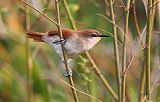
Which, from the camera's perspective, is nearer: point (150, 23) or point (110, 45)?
point (150, 23)

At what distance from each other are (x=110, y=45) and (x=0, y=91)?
3.02ft

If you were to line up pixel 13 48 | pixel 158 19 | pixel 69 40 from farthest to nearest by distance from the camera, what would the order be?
pixel 13 48 < pixel 69 40 < pixel 158 19

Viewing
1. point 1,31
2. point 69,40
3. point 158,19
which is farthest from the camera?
point 1,31

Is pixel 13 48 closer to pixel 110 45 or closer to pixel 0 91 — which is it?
pixel 0 91

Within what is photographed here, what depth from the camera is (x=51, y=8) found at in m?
3.99

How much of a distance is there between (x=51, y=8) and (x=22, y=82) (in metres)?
0.61

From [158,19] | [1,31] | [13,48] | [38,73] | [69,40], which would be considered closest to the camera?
[158,19]

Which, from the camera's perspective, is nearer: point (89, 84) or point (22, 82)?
point (89, 84)

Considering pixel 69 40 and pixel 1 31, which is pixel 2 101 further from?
pixel 69 40

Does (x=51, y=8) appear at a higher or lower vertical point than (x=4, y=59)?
higher

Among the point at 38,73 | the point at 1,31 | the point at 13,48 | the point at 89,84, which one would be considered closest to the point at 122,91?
the point at 89,84

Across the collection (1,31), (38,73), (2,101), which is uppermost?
(1,31)

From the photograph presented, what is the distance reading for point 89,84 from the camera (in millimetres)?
2668

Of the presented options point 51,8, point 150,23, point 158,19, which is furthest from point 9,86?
point 150,23
